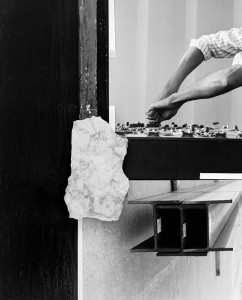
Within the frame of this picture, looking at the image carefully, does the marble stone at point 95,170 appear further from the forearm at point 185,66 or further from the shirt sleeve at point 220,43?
the shirt sleeve at point 220,43

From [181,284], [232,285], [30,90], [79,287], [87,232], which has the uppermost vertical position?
[30,90]

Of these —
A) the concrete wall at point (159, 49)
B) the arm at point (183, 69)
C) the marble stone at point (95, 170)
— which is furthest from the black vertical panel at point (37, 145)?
the arm at point (183, 69)

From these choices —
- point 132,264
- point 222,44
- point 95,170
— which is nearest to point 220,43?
point 222,44

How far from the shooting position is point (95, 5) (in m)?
1.49

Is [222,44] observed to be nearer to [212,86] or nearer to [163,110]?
[212,86]

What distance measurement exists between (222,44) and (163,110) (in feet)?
0.81

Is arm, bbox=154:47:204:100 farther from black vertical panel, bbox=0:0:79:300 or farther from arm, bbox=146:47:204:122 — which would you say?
black vertical panel, bbox=0:0:79:300

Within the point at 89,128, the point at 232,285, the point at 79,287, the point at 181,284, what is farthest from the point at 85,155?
the point at 232,285

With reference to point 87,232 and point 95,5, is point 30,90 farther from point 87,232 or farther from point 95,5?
point 87,232

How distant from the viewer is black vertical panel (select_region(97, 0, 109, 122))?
149 centimetres

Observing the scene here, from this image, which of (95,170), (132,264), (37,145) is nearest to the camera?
(37,145)

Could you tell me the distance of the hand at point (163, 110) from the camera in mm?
1547

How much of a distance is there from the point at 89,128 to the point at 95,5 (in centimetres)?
34

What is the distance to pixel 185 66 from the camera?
1.55 metres
